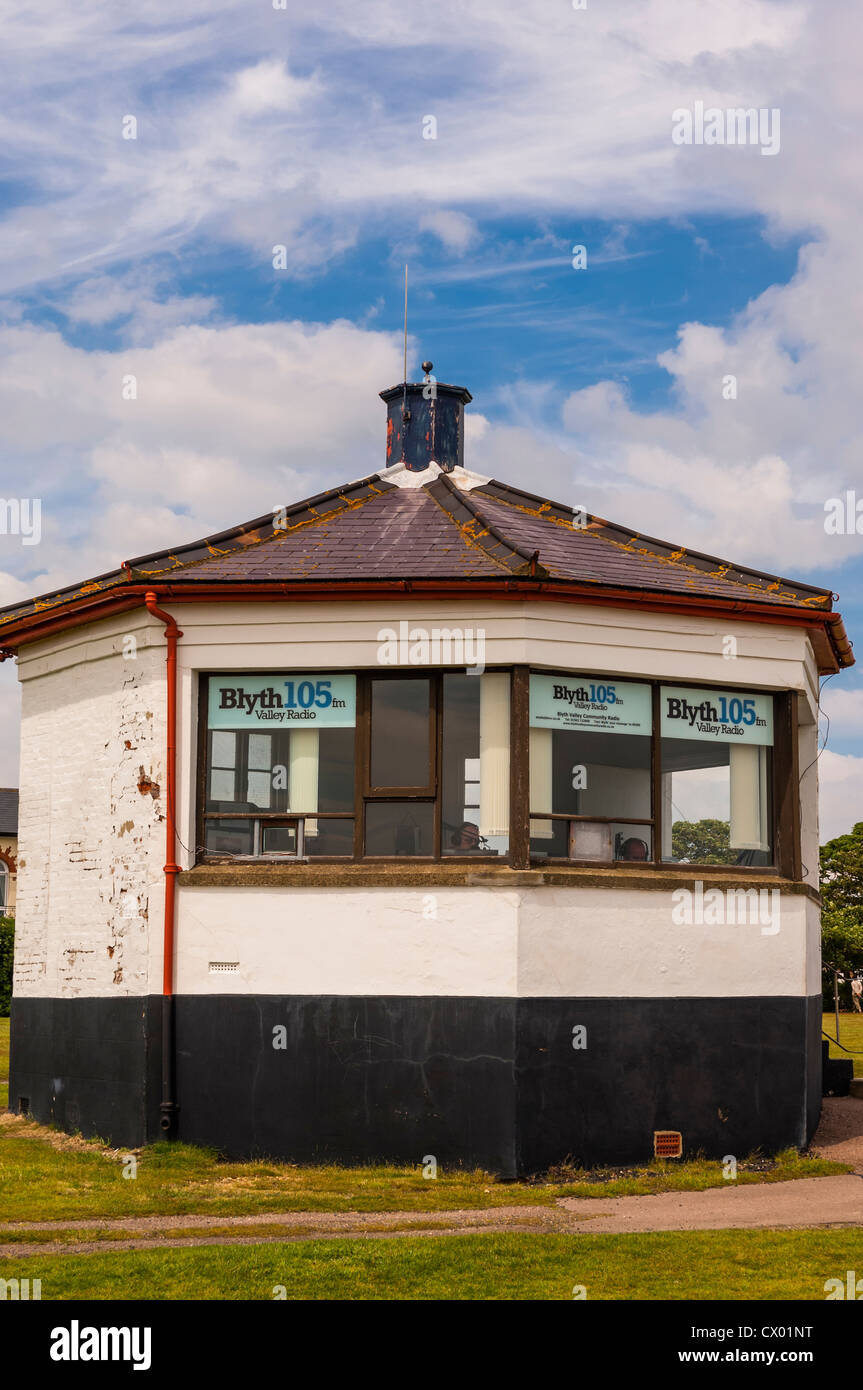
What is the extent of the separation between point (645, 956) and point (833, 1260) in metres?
4.27

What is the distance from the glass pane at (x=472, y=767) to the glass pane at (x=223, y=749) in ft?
6.78

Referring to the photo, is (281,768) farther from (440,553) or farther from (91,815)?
(440,553)

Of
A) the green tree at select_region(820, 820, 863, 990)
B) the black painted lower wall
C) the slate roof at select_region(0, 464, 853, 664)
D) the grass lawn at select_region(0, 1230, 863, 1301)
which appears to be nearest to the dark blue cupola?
the slate roof at select_region(0, 464, 853, 664)

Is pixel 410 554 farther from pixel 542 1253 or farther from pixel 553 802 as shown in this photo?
pixel 542 1253

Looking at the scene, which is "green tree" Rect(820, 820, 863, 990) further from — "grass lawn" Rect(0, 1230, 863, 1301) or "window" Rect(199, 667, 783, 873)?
"grass lawn" Rect(0, 1230, 863, 1301)

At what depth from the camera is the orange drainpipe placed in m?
13.1

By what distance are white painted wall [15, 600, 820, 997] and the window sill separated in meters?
0.10

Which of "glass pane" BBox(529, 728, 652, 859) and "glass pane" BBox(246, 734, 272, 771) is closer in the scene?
"glass pane" BBox(529, 728, 652, 859)

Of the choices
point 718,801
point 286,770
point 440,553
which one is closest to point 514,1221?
point 286,770

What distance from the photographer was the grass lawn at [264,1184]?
10961 millimetres

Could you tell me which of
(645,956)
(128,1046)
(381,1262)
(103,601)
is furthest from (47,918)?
(381,1262)

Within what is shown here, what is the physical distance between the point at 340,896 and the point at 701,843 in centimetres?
354

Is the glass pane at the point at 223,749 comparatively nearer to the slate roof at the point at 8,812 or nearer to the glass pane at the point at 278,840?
the glass pane at the point at 278,840

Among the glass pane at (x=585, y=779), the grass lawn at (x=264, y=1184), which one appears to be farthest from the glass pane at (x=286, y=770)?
the grass lawn at (x=264, y=1184)
